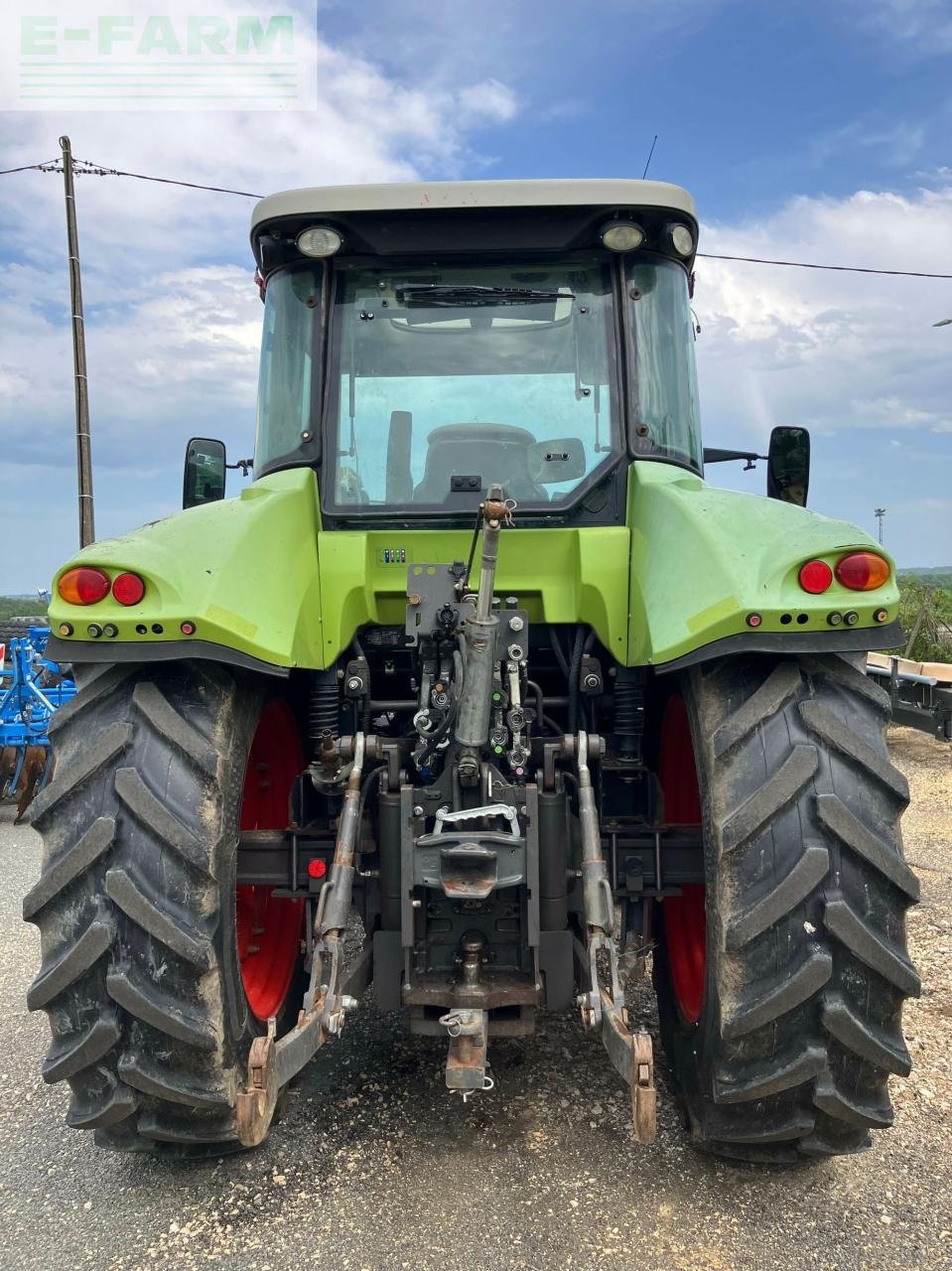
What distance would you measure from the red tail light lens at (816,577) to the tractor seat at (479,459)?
3.64 feet

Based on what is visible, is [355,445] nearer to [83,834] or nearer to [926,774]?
[83,834]

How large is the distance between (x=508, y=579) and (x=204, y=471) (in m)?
1.66

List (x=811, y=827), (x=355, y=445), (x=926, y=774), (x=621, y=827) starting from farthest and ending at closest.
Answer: (x=926, y=774) → (x=355, y=445) → (x=621, y=827) → (x=811, y=827)

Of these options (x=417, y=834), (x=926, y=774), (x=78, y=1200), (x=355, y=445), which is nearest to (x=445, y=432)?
(x=355, y=445)

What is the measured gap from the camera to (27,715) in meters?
7.66

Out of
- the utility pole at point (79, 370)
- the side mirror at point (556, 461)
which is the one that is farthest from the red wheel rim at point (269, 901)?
the utility pole at point (79, 370)

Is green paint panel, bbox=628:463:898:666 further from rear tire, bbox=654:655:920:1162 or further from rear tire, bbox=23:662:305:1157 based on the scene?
rear tire, bbox=23:662:305:1157

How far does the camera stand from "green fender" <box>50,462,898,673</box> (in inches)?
92.7

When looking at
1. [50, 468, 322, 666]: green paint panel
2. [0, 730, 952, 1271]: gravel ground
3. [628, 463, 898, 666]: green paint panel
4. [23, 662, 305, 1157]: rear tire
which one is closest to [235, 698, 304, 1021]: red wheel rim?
[0, 730, 952, 1271]: gravel ground

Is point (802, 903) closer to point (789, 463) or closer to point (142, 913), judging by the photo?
point (142, 913)

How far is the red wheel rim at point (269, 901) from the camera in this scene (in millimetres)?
3279

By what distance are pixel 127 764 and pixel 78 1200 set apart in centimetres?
121

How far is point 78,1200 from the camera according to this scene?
2.64 m

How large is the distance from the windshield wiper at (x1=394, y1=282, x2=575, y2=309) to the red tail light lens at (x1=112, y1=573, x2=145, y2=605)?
4.79ft
